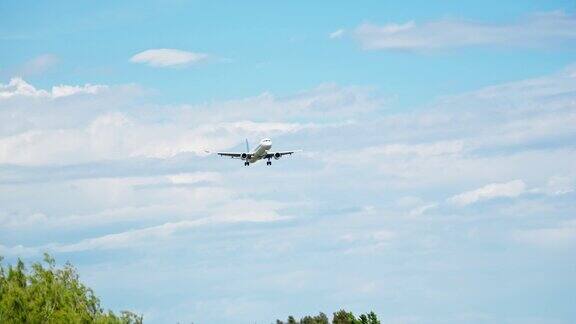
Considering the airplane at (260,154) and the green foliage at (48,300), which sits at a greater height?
the airplane at (260,154)

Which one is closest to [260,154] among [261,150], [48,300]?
[261,150]

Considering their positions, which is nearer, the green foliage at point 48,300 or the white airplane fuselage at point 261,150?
the green foliage at point 48,300

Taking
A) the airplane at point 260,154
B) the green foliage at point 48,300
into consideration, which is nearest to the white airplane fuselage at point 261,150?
the airplane at point 260,154

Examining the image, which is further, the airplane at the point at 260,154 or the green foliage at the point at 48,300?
the airplane at the point at 260,154

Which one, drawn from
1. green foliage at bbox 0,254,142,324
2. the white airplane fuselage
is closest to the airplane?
the white airplane fuselage

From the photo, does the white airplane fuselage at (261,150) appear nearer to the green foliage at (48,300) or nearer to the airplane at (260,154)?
the airplane at (260,154)

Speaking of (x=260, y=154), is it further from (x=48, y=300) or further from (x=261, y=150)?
(x=48, y=300)

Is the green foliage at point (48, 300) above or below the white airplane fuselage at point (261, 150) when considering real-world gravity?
below

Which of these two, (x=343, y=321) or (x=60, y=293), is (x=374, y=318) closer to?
(x=343, y=321)

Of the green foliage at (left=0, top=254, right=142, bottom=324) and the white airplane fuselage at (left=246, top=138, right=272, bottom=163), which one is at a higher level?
the white airplane fuselage at (left=246, top=138, right=272, bottom=163)

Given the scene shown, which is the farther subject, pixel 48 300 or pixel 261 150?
pixel 261 150

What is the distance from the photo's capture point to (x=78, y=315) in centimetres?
9594

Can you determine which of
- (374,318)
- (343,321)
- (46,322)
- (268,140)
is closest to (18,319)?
(46,322)

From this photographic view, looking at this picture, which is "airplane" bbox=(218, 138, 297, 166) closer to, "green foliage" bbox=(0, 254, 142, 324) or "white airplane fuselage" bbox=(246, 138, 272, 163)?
"white airplane fuselage" bbox=(246, 138, 272, 163)
